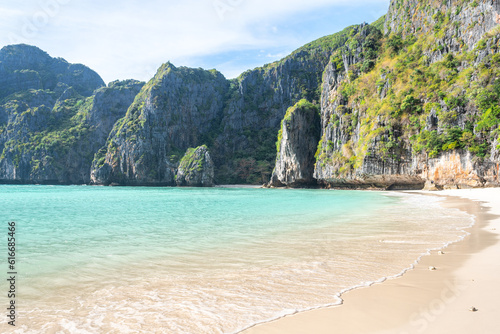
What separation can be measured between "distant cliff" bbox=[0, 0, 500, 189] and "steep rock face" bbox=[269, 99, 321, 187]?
1.04ft

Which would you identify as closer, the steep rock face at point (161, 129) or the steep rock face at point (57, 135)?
the steep rock face at point (161, 129)

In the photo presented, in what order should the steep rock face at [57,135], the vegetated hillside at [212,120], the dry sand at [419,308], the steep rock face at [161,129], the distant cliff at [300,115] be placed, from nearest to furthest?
the dry sand at [419,308] < the distant cliff at [300,115] < the steep rock face at [161,129] < the vegetated hillside at [212,120] < the steep rock face at [57,135]

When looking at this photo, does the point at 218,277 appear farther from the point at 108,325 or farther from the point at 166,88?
the point at 166,88

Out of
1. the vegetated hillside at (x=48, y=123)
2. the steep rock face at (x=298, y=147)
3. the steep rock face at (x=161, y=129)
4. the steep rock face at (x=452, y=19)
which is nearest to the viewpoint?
the steep rock face at (x=452, y=19)

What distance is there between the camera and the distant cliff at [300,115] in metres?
38.8

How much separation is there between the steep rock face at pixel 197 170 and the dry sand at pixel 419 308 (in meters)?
94.8

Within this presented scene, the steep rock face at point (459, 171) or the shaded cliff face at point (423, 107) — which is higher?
the shaded cliff face at point (423, 107)

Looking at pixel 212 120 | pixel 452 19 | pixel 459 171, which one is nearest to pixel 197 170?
pixel 212 120

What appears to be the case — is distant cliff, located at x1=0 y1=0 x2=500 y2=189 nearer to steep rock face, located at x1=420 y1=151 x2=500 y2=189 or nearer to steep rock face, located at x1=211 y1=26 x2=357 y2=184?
steep rock face, located at x1=420 y1=151 x2=500 y2=189

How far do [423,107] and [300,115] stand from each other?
37960mm

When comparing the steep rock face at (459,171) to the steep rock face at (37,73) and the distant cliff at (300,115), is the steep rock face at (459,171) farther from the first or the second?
the steep rock face at (37,73)

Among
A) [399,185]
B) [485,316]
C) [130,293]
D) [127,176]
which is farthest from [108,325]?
[127,176]

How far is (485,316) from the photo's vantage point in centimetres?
368

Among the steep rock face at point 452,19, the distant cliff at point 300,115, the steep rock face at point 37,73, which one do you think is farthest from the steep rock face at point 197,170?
the steep rock face at point 37,73
